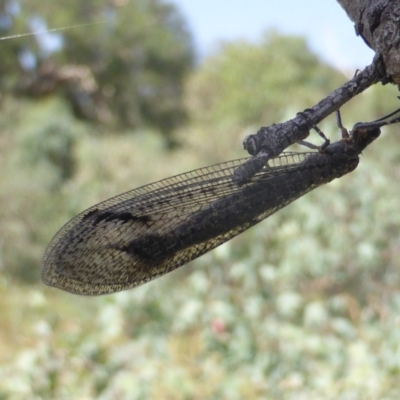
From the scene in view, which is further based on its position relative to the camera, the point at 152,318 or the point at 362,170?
the point at 362,170

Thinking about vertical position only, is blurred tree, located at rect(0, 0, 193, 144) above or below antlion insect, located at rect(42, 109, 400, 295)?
above

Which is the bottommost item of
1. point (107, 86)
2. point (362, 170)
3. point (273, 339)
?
point (273, 339)

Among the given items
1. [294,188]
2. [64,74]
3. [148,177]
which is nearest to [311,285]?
[294,188]

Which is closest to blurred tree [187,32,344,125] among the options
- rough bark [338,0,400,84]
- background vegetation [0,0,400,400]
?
background vegetation [0,0,400,400]

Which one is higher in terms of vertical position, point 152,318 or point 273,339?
point 152,318

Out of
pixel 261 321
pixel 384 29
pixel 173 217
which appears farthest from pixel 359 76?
pixel 261 321

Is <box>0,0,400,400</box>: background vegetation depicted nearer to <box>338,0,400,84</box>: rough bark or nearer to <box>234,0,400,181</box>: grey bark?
<box>234,0,400,181</box>: grey bark

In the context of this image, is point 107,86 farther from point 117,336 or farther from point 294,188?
point 294,188

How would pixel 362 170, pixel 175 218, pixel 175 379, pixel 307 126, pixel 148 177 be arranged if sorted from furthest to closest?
pixel 148 177 < pixel 362 170 < pixel 175 379 < pixel 175 218 < pixel 307 126
